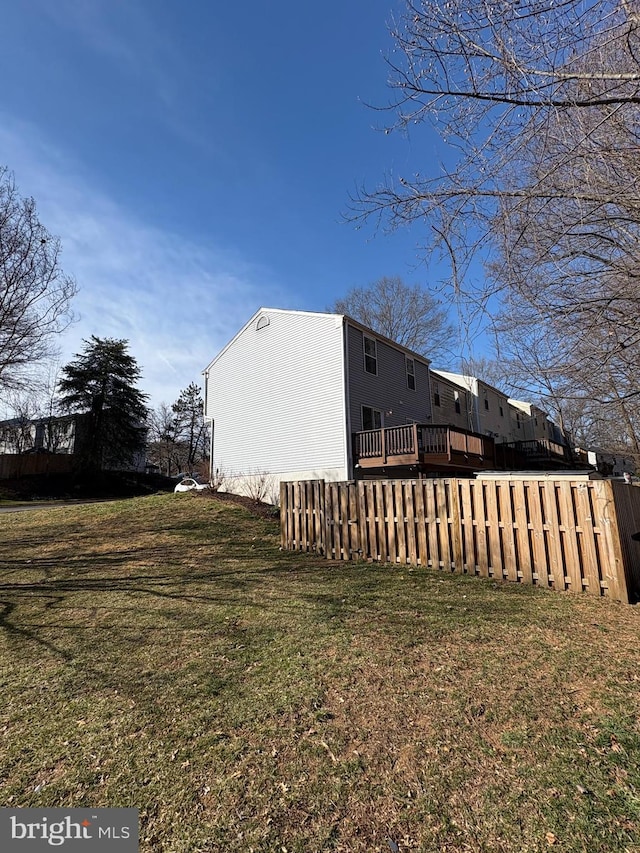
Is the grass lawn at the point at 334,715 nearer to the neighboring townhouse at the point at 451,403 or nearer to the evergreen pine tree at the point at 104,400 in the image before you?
the neighboring townhouse at the point at 451,403

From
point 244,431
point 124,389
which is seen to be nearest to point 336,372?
point 244,431

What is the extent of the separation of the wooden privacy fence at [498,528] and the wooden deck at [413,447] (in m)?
6.65

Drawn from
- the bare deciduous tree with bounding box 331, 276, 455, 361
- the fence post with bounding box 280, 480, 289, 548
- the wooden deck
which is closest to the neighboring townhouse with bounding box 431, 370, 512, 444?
the bare deciduous tree with bounding box 331, 276, 455, 361

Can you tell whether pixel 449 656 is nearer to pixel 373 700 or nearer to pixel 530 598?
pixel 373 700

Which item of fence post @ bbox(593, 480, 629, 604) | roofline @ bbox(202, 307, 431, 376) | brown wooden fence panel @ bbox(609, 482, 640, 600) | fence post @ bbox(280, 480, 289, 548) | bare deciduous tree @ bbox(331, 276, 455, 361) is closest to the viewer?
fence post @ bbox(593, 480, 629, 604)

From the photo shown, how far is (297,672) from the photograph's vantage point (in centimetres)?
337

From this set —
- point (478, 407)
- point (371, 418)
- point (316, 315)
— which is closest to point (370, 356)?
point (371, 418)

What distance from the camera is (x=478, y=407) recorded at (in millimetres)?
26594

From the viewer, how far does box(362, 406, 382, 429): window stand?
16.2 m

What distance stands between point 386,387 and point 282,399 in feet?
14.9

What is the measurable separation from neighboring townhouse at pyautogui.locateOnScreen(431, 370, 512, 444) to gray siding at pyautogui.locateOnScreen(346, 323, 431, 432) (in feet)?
6.72

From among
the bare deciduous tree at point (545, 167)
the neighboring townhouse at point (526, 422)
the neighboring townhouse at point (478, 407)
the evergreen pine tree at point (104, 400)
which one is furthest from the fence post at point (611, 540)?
the evergreen pine tree at point (104, 400)

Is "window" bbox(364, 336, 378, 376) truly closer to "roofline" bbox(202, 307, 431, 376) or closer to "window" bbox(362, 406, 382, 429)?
"roofline" bbox(202, 307, 431, 376)

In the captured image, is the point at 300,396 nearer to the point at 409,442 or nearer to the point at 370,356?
the point at 370,356
